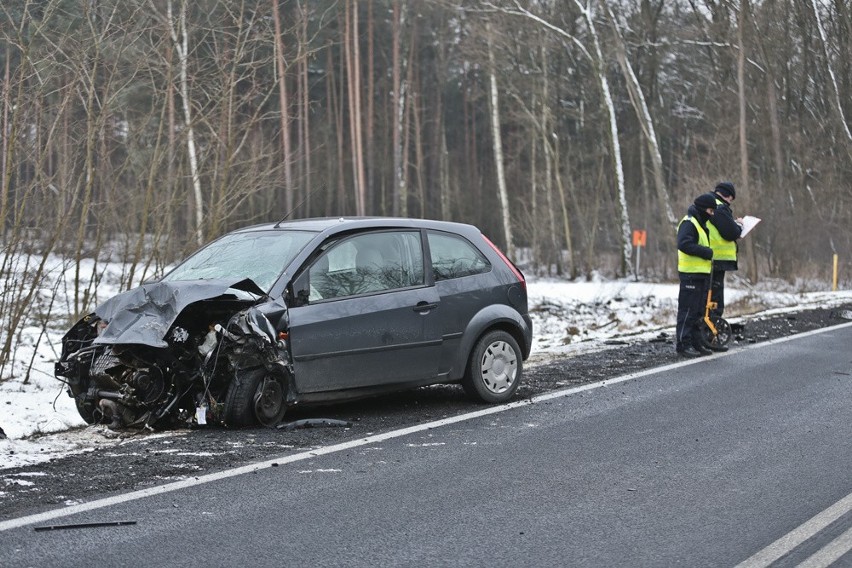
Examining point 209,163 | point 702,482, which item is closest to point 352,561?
point 702,482

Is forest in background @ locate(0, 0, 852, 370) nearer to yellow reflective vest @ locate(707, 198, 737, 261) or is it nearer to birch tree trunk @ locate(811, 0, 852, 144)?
birch tree trunk @ locate(811, 0, 852, 144)

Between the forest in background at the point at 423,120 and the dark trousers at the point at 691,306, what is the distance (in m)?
4.60

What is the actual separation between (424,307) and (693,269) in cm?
509

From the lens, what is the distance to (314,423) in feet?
25.0

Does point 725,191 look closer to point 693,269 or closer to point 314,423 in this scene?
point 693,269

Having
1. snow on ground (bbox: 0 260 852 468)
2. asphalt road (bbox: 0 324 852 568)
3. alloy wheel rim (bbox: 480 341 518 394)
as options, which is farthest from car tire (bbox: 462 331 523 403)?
snow on ground (bbox: 0 260 852 468)

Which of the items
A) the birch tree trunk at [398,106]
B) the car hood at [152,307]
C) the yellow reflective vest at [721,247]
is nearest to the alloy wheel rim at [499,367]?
the car hood at [152,307]

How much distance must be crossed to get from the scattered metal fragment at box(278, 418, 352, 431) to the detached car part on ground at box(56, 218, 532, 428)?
12 centimetres

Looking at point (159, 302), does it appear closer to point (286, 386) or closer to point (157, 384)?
point (157, 384)

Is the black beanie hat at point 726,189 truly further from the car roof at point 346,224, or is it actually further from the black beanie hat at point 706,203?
the car roof at point 346,224

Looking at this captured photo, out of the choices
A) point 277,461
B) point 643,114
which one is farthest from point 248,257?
point 643,114

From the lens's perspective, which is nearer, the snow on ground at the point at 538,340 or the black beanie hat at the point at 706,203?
the snow on ground at the point at 538,340

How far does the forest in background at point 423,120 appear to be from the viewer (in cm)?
1178

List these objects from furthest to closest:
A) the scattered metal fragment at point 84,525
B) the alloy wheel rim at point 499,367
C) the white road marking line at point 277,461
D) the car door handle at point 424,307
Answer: the alloy wheel rim at point 499,367 < the car door handle at point 424,307 < the white road marking line at point 277,461 < the scattered metal fragment at point 84,525
